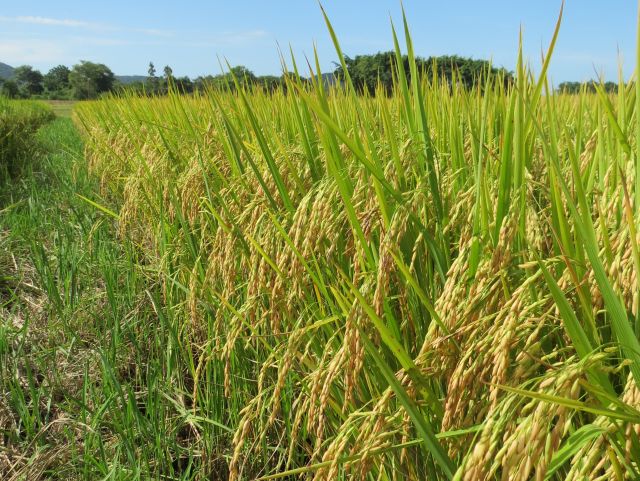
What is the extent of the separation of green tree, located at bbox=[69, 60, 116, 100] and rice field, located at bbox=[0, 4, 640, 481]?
6379cm

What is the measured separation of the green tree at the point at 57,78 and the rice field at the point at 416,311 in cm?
8381

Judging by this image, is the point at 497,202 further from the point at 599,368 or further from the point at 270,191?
the point at 270,191

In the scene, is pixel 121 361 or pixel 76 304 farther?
pixel 76 304

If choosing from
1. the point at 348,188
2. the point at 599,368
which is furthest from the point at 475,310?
the point at 348,188

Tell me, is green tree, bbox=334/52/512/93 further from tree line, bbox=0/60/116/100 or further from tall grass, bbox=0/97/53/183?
tree line, bbox=0/60/116/100

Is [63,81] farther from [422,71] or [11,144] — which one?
[422,71]

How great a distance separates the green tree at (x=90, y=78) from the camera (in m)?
62.4

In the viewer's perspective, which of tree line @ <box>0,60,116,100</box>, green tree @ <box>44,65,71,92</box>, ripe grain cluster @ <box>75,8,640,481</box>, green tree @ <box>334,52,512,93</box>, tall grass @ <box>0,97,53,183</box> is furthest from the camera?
green tree @ <box>44,65,71,92</box>

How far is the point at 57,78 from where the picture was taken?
264 feet

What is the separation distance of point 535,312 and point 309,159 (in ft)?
3.02

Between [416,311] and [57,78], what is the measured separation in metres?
90.1

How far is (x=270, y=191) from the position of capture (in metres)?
1.78

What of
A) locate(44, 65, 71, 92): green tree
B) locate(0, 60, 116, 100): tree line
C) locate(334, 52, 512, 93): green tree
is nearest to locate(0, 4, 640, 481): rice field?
locate(334, 52, 512, 93): green tree

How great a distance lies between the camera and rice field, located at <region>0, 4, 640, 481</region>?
829mm
